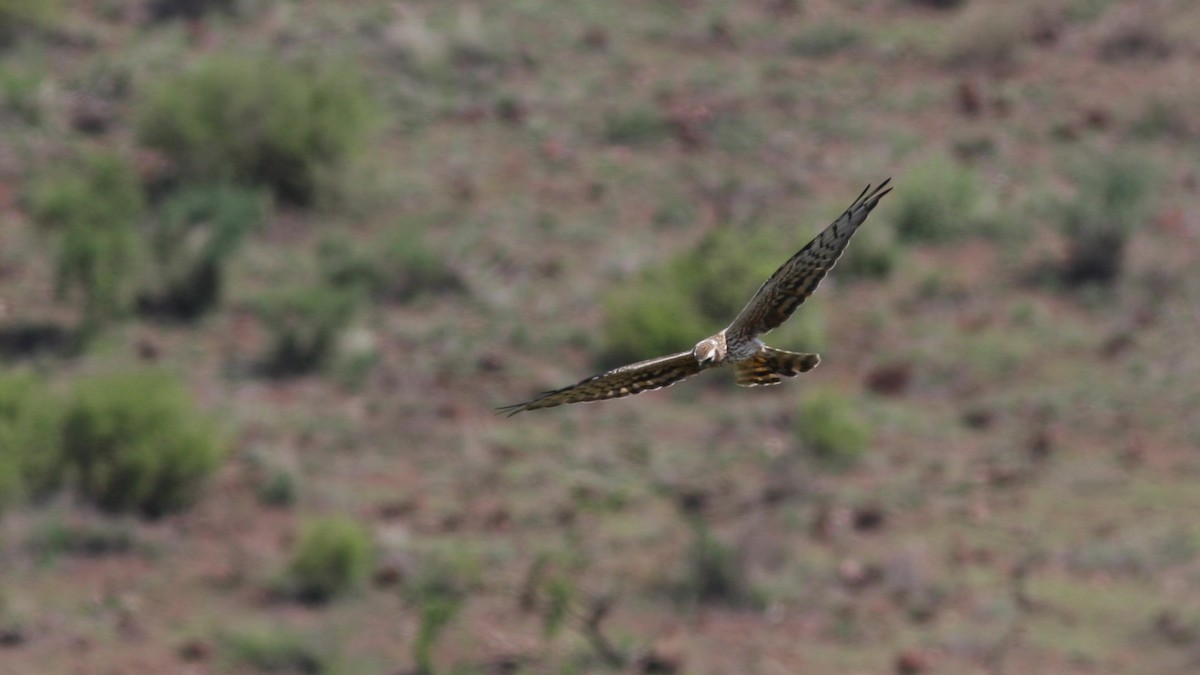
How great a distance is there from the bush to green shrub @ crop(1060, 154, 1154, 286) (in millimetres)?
9874

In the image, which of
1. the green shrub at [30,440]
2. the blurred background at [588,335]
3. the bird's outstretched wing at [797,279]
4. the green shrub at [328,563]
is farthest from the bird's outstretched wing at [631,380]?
the green shrub at [30,440]

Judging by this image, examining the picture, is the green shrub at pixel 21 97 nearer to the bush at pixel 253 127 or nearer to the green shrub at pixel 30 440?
the bush at pixel 253 127

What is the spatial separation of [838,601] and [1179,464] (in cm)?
461

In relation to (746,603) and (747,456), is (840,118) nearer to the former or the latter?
(747,456)

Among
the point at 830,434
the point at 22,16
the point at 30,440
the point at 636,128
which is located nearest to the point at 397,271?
the point at 636,128

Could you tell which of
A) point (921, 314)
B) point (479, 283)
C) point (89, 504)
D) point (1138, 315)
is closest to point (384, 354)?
point (479, 283)

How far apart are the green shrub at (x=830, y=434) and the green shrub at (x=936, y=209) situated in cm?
556

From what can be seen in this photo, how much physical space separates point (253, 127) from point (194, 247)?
14.1 feet

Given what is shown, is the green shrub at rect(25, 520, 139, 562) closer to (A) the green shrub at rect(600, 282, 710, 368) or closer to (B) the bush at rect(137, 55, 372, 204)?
(A) the green shrub at rect(600, 282, 710, 368)

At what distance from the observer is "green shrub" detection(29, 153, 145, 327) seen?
78.0 ft

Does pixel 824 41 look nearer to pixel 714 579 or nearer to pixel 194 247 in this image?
pixel 194 247

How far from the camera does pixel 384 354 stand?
2381 cm

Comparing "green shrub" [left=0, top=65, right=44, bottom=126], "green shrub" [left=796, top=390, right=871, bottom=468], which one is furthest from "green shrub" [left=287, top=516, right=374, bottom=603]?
"green shrub" [left=0, top=65, right=44, bottom=126]

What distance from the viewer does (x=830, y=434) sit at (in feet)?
68.5
